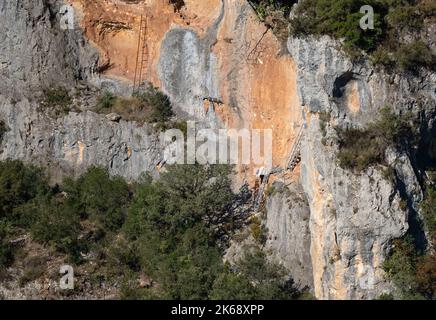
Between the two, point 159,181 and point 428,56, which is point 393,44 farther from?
point 159,181

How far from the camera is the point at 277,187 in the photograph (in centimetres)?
2602

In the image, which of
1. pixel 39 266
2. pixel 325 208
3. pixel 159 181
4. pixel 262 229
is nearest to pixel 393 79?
pixel 325 208

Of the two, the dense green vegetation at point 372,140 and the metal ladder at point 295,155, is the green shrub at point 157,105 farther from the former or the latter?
the dense green vegetation at point 372,140

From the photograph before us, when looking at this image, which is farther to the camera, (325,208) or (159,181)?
(159,181)

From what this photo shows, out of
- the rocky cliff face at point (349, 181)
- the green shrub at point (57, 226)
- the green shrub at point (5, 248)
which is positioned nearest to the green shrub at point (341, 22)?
the rocky cliff face at point (349, 181)

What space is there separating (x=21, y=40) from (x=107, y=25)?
8.28 feet

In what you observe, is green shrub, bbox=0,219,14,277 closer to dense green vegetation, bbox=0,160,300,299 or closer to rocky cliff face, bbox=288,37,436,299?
dense green vegetation, bbox=0,160,300,299

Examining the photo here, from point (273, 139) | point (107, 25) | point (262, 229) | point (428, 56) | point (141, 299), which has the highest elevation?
point (107, 25)

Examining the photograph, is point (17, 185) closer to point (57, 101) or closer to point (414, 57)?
point (57, 101)

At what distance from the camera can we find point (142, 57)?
30094 millimetres

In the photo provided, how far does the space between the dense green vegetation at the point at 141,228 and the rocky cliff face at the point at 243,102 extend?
0.86 m

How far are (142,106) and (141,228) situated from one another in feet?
14.1
